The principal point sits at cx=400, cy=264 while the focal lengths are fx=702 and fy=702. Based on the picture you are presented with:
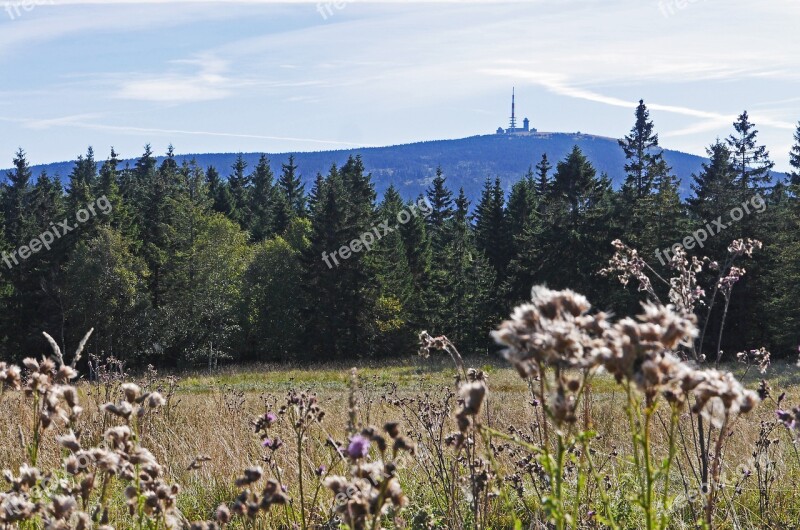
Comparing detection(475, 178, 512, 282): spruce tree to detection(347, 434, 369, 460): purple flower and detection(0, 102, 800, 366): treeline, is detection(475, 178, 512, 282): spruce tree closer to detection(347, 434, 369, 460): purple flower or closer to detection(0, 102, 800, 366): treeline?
detection(0, 102, 800, 366): treeline

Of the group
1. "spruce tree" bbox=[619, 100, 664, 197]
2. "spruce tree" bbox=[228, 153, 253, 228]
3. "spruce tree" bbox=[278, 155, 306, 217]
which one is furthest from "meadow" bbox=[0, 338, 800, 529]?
"spruce tree" bbox=[278, 155, 306, 217]

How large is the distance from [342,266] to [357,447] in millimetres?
41514

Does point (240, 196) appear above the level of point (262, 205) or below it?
above

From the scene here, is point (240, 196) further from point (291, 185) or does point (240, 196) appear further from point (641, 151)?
point (641, 151)

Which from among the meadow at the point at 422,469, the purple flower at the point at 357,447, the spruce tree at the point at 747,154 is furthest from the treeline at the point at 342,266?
the purple flower at the point at 357,447

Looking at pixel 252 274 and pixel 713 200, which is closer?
pixel 713 200

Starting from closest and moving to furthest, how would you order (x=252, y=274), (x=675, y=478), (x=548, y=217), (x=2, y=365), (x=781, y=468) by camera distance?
(x=2, y=365) → (x=781, y=468) → (x=675, y=478) → (x=548, y=217) → (x=252, y=274)

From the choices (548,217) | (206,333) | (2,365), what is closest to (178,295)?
(206,333)

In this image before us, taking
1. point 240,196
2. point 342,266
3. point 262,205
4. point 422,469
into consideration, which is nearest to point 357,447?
point 422,469

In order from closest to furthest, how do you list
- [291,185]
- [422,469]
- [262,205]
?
1. [422,469]
2. [262,205]
3. [291,185]

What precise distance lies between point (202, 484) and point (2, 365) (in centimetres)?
365

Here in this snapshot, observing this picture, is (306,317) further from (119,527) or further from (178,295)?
(119,527)

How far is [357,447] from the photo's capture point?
6.17ft

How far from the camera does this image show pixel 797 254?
108ft
